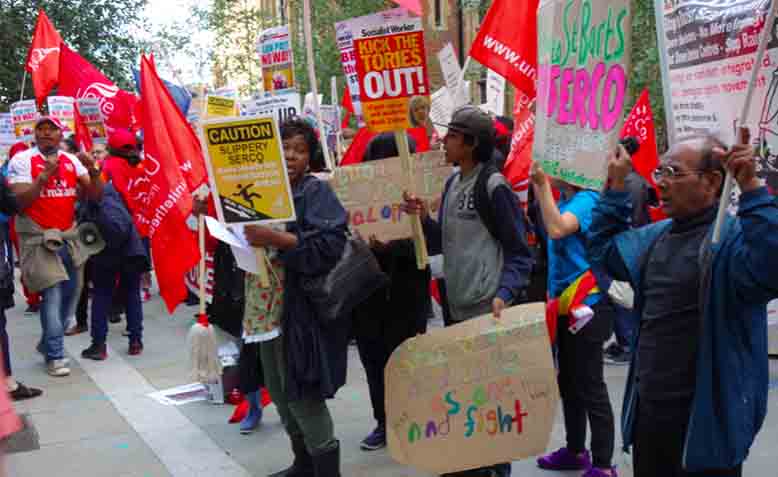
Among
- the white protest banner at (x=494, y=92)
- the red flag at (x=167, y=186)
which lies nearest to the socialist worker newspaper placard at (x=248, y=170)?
the red flag at (x=167, y=186)

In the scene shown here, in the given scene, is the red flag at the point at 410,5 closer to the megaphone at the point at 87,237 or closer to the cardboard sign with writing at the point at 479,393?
the cardboard sign with writing at the point at 479,393

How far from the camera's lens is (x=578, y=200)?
442 centimetres

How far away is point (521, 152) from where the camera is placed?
5.84m

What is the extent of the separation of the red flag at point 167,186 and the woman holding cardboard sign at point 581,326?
2691 millimetres

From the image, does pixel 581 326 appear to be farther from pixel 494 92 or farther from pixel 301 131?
pixel 494 92

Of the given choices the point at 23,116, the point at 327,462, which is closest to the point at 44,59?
the point at 23,116

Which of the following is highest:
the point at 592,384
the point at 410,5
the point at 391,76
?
the point at 410,5

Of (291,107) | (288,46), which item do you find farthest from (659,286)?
(288,46)

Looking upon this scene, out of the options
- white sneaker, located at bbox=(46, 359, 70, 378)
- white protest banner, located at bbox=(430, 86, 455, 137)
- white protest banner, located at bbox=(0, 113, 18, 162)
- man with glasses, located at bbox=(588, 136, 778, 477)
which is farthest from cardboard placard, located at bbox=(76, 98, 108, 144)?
man with glasses, located at bbox=(588, 136, 778, 477)

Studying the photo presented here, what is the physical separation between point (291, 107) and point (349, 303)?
3039 millimetres

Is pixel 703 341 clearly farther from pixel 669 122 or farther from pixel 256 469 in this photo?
pixel 256 469

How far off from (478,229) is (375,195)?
3.09ft

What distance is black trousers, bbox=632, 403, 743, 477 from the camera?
2.95 m

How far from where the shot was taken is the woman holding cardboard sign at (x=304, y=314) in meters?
4.02
